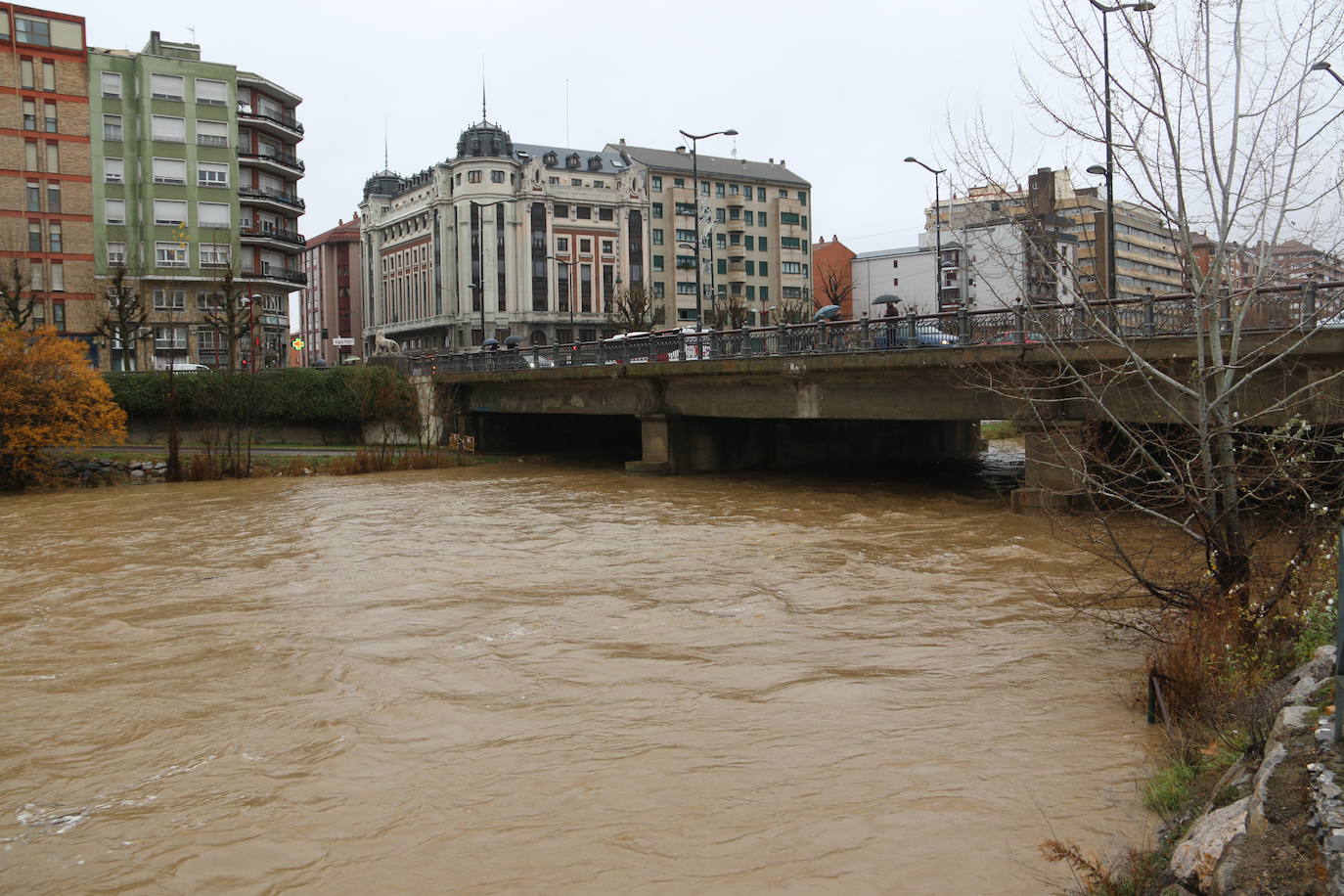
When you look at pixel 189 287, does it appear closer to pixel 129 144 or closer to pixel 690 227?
pixel 129 144

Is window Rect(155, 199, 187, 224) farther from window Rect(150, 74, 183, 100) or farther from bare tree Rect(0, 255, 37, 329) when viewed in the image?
bare tree Rect(0, 255, 37, 329)

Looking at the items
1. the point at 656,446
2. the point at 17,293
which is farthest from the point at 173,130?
the point at 656,446

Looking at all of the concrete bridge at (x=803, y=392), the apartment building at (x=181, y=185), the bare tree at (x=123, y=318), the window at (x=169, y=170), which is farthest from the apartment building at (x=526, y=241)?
the concrete bridge at (x=803, y=392)

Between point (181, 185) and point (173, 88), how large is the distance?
5.73m

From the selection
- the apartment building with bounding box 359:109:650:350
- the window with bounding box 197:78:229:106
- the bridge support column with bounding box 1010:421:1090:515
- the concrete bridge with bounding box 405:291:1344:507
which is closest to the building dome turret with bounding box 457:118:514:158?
the apartment building with bounding box 359:109:650:350

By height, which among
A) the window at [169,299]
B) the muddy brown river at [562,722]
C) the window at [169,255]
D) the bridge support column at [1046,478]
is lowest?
the muddy brown river at [562,722]

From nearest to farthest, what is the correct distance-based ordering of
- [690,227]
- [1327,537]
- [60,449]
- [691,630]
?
1. [1327,537]
2. [691,630]
3. [60,449]
4. [690,227]

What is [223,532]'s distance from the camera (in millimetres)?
22125

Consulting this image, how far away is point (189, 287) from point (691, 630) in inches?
2476

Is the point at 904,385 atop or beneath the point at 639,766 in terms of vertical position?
atop

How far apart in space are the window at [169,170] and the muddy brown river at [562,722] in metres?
53.6

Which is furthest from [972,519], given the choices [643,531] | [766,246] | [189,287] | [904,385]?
[766,246]

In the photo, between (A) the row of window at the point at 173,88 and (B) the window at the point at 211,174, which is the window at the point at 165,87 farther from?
(B) the window at the point at 211,174

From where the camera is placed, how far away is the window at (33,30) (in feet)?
198
